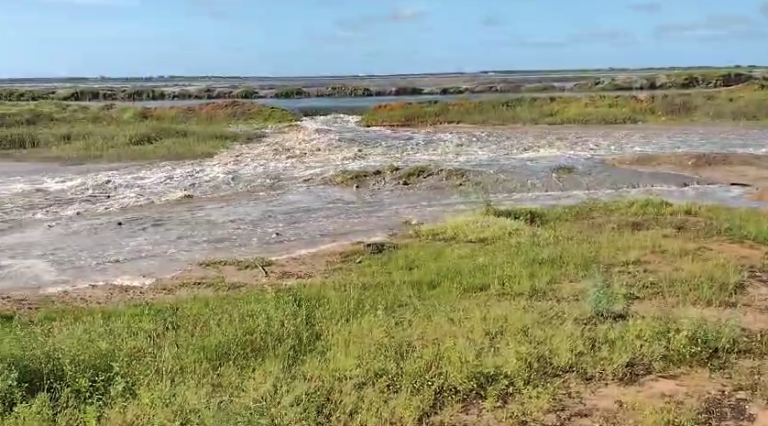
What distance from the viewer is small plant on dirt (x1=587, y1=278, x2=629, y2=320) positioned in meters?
8.76

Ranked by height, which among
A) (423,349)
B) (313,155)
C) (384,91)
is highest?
(384,91)

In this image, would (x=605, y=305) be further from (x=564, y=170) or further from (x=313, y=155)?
(x=313, y=155)

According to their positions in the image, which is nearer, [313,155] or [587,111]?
[313,155]

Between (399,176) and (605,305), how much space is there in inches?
529

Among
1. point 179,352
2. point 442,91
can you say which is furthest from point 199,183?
point 442,91

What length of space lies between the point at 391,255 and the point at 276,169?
42.9ft

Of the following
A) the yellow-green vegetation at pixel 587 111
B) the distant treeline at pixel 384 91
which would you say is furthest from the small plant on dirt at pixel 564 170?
the distant treeline at pixel 384 91

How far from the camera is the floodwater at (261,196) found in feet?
45.2

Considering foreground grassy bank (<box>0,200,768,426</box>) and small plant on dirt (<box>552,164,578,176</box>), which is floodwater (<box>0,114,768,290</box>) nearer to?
small plant on dirt (<box>552,164,578,176</box>)

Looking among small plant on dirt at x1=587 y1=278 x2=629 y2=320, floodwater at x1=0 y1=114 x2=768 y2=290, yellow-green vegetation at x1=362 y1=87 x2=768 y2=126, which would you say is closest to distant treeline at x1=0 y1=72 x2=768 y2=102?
yellow-green vegetation at x1=362 y1=87 x2=768 y2=126

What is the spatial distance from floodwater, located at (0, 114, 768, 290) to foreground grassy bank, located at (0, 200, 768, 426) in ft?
12.1

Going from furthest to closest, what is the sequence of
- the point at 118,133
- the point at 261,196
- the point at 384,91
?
the point at 384,91, the point at 118,133, the point at 261,196

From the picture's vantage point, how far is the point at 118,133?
3200 centimetres

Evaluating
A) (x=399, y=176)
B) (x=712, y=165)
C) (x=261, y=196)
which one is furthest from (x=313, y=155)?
(x=712, y=165)
